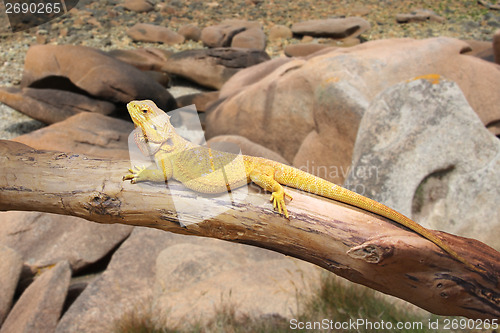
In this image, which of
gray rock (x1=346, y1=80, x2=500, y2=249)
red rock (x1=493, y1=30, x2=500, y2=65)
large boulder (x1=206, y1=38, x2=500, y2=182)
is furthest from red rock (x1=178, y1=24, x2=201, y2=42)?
red rock (x1=493, y1=30, x2=500, y2=65)

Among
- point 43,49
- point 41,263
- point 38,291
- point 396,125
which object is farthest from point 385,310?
point 43,49

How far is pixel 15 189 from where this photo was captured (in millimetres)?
2127

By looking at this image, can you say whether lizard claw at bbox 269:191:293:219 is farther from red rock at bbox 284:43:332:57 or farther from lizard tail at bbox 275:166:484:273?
red rock at bbox 284:43:332:57

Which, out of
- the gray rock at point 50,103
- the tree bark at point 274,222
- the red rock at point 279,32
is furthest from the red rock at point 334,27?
the tree bark at point 274,222

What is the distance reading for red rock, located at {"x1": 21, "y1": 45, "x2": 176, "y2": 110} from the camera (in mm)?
5199

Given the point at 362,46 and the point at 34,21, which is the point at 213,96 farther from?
the point at 34,21

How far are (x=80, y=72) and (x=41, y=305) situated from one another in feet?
11.4

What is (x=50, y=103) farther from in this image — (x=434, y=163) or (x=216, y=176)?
(x=434, y=163)

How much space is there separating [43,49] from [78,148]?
2.32m

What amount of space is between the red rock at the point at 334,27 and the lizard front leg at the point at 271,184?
16.9ft

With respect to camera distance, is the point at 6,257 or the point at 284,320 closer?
the point at 284,320

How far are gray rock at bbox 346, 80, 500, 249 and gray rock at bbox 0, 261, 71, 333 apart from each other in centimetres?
299

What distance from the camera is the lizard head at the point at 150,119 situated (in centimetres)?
175

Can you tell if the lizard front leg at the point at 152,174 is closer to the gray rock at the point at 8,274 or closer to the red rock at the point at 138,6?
the gray rock at the point at 8,274
